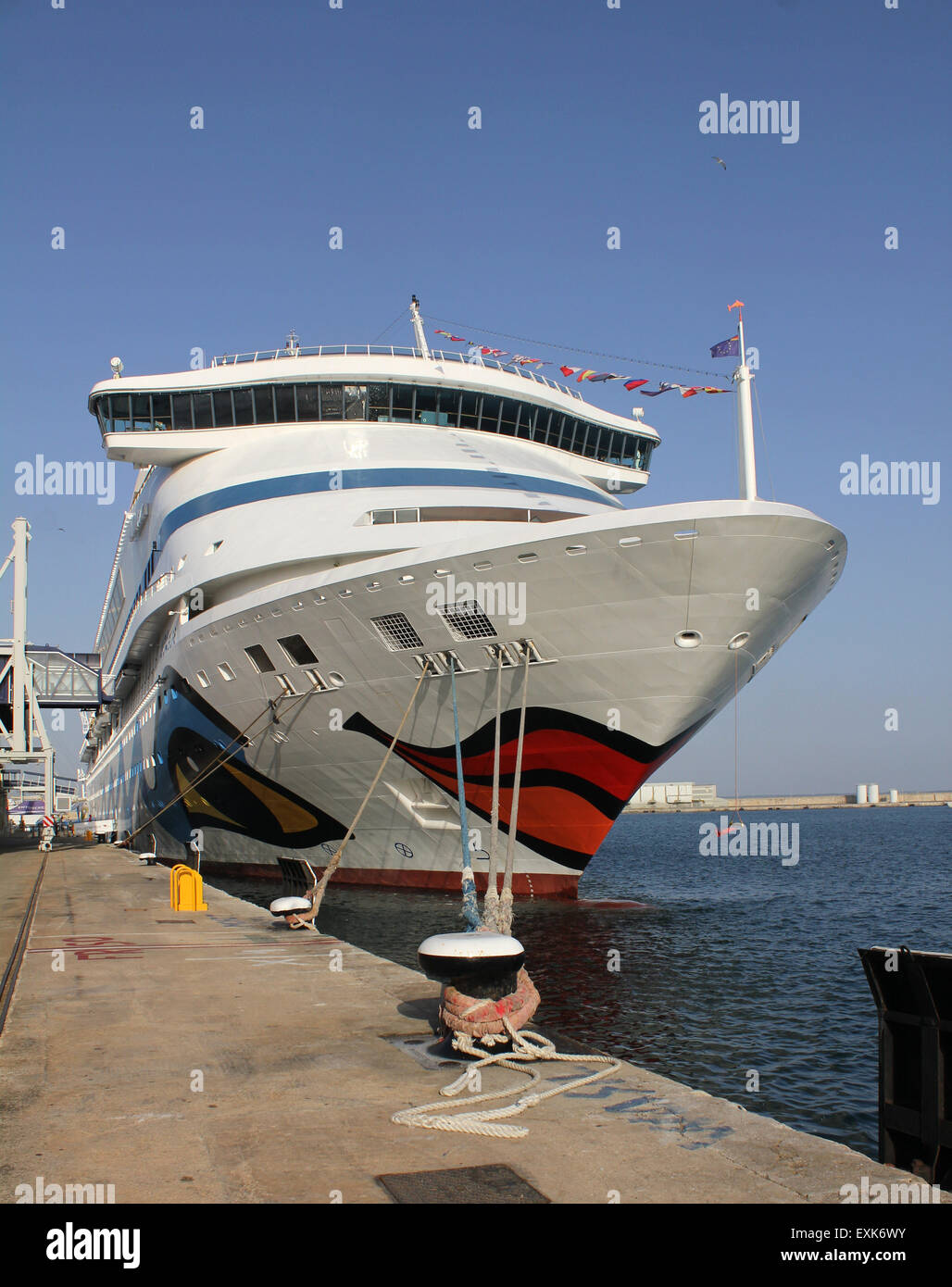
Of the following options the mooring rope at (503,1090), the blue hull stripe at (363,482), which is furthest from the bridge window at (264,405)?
the mooring rope at (503,1090)

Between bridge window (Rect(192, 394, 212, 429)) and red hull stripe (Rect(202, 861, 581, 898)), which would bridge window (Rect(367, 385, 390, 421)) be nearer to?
bridge window (Rect(192, 394, 212, 429))

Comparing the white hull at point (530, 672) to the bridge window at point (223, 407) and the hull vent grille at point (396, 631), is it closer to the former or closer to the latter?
the hull vent grille at point (396, 631)

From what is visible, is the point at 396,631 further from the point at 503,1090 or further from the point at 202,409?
the point at 503,1090

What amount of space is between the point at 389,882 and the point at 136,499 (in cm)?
2121

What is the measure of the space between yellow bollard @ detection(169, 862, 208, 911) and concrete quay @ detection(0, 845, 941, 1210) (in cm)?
502

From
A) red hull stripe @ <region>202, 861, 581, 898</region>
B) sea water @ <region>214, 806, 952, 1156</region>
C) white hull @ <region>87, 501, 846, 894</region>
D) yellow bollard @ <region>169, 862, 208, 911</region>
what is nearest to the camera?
sea water @ <region>214, 806, 952, 1156</region>

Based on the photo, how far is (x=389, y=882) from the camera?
65.5ft

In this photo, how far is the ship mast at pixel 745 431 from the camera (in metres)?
14.9

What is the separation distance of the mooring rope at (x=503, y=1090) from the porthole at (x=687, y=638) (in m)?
9.41

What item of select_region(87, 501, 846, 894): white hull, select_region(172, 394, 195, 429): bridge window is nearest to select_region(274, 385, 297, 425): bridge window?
select_region(172, 394, 195, 429): bridge window

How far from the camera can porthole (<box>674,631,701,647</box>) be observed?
15.6m

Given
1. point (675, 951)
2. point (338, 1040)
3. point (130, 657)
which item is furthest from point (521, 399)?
point (338, 1040)
